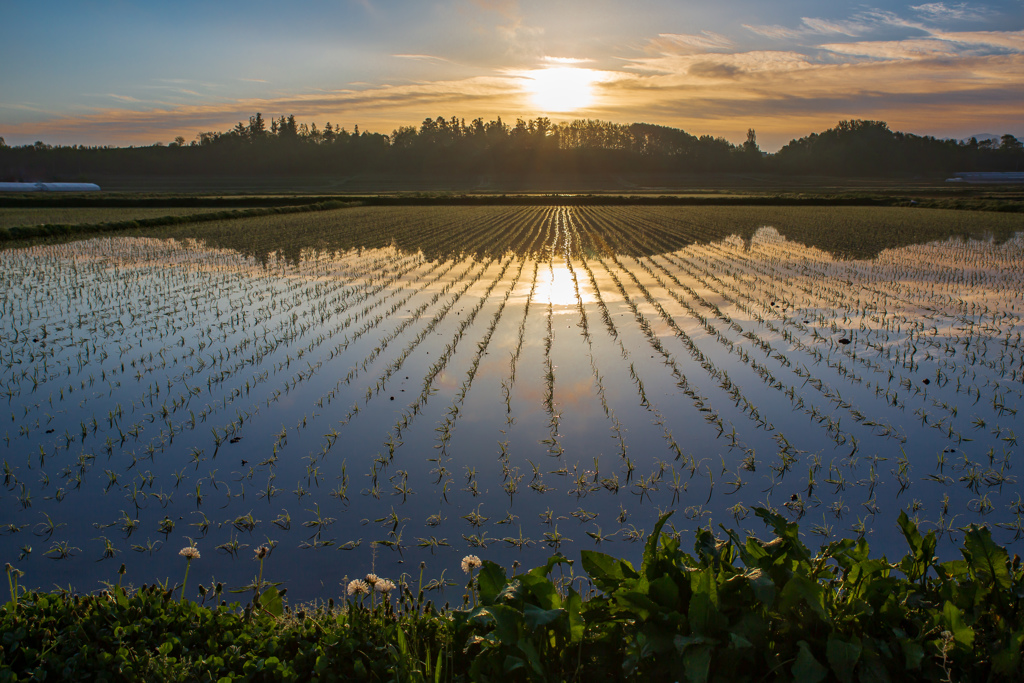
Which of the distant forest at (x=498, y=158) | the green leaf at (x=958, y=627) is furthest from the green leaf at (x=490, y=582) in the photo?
the distant forest at (x=498, y=158)

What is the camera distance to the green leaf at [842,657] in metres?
2.24

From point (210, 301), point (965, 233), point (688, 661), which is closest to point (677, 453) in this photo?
point (688, 661)

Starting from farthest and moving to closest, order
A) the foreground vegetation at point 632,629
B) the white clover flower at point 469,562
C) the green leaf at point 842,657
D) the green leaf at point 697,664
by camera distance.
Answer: the white clover flower at point 469,562 → the foreground vegetation at point 632,629 → the green leaf at point 842,657 → the green leaf at point 697,664

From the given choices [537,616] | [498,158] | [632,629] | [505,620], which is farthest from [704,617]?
[498,158]

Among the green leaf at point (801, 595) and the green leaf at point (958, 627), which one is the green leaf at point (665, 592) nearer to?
the green leaf at point (801, 595)

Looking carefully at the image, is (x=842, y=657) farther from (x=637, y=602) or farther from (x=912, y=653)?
(x=637, y=602)

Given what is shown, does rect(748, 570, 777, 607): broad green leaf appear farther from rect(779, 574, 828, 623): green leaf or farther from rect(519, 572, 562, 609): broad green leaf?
rect(519, 572, 562, 609): broad green leaf

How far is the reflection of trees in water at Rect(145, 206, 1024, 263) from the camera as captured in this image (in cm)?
2070

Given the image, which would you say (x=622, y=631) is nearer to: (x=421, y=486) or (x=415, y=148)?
(x=421, y=486)

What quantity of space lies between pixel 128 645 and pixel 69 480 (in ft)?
8.81

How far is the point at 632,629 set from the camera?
2480mm

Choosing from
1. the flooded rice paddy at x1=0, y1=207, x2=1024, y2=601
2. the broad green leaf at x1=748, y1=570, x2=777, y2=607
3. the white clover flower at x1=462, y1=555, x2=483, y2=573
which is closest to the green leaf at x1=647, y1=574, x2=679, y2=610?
the broad green leaf at x1=748, y1=570, x2=777, y2=607

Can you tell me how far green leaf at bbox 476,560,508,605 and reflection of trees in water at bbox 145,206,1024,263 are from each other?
16.3 meters

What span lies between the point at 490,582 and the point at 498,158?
11964 cm
